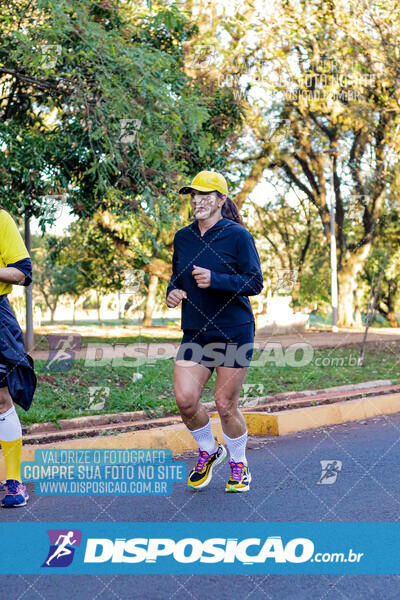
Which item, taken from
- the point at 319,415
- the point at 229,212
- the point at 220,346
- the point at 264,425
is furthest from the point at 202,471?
the point at 319,415

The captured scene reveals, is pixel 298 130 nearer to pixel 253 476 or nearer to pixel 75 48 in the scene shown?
pixel 75 48

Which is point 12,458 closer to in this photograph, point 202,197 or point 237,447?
point 237,447

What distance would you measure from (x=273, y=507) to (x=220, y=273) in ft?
4.63

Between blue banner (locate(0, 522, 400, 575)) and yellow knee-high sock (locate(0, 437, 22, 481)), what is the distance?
0.48m

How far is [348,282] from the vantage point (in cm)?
2870

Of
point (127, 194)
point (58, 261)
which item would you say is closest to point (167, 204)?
point (127, 194)

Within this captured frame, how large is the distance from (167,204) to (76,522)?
709cm

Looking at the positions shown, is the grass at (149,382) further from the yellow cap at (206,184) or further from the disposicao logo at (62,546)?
the yellow cap at (206,184)

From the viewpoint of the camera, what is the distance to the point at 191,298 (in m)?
4.93

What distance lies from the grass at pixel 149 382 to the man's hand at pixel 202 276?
283 cm

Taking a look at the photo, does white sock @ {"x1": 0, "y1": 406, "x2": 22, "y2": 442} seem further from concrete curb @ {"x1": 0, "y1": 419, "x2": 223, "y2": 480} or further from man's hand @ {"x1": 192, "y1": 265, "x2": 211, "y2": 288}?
man's hand @ {"x1": 192, "y1": 265, "x2": 211, "y2": 288}

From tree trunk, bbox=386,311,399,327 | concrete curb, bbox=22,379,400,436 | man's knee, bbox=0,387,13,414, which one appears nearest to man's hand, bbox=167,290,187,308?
man's knee, bbox=0,387,13,414

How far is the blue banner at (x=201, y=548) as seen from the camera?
3691 mm

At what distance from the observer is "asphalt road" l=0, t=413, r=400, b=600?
3395 mm
